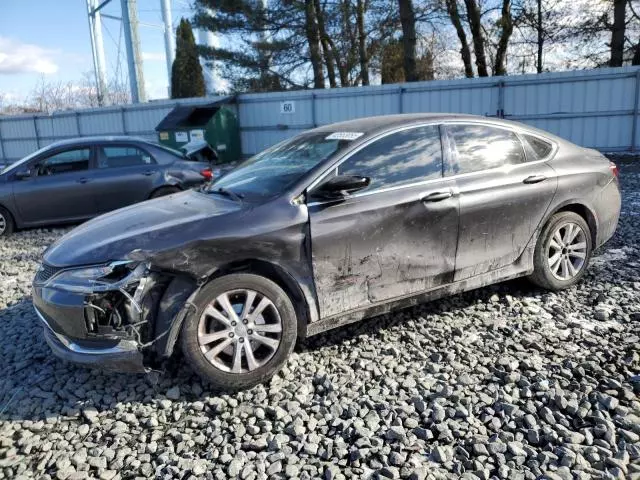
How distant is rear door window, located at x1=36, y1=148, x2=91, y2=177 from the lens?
8.24m

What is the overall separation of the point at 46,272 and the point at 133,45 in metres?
21.5

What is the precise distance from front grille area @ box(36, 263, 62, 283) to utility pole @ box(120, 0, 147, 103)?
69.5 feet

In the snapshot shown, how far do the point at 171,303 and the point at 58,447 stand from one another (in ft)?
3.14

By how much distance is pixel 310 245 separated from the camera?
338 centimetres

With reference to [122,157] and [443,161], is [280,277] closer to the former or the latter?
[443,161]

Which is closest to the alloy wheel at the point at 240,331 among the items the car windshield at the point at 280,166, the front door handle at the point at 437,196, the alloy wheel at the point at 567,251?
the car windshield at the point at 280,166

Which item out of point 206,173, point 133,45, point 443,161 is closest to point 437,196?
point 443,161

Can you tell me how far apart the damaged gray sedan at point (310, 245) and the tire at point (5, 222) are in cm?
555

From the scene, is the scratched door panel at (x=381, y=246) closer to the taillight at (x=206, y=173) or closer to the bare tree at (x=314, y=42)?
the taillight at (x=206, y=173)

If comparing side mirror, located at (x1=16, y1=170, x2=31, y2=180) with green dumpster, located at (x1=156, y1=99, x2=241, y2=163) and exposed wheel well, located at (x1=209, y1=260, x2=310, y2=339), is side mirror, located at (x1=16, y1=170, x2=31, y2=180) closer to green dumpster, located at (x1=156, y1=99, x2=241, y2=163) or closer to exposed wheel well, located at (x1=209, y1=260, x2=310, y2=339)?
exposed wheel well, located at (x1=209, y1=260, x2=310, y2=339)

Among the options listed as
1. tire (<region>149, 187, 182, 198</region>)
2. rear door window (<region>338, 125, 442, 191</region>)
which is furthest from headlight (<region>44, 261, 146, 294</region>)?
tire (<region>149, 187, 182, 198</region>)

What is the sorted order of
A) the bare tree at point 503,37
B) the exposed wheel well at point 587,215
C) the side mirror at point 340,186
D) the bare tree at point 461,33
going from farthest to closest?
the bare tree at point 503,37 < the bare tree at point 461,33 < the exposed wheel well at point 587,215 < the side mirror at point 340,186

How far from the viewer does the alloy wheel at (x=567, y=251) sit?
4.48 meters

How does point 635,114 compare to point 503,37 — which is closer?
point 635,114
